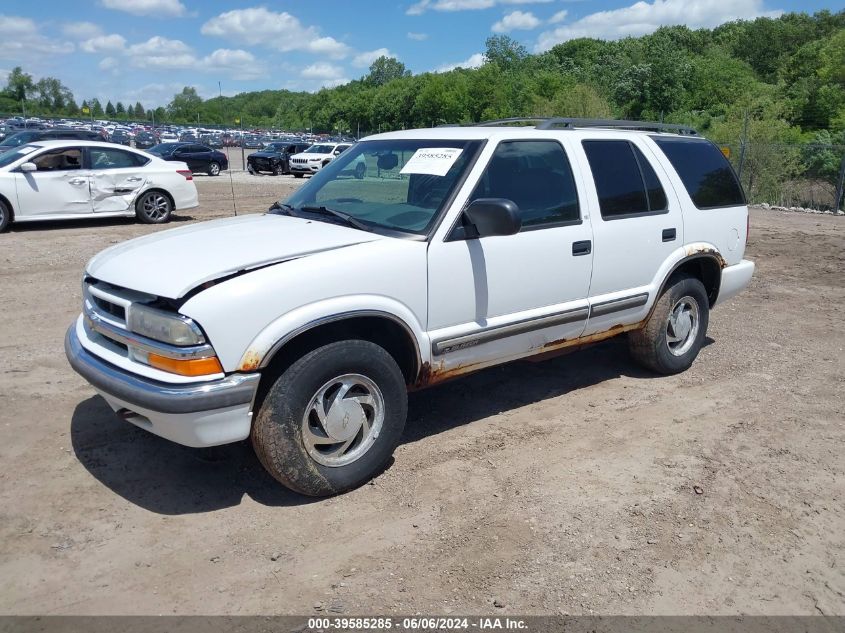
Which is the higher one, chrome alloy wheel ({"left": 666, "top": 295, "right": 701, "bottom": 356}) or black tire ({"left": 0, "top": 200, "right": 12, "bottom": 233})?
black tire ({"left": 0, "top": 200, "right": 12, "bottom": 233})

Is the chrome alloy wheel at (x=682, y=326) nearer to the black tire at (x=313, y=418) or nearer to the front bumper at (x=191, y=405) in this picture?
the black tire at (x=313, y=418)

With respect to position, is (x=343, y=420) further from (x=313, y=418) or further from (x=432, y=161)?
(x=432, y=161)

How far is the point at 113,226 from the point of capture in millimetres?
13156

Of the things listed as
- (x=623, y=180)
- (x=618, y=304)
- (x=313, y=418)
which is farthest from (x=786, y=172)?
(x=313, y=418)

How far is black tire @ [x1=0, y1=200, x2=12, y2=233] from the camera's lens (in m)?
11.9

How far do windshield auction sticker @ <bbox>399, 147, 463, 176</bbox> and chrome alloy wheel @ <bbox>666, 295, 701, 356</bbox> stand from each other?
7.88 feet

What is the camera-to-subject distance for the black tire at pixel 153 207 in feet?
43.7

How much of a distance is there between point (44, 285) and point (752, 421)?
764 cm

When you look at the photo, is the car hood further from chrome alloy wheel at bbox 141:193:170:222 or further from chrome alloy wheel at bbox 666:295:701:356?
chrome alloy wheel at bbox 141:193:170:222

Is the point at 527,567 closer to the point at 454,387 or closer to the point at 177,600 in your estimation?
the point at 177,600

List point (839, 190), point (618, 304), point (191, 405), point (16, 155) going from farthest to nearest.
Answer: point (839, 190), point (16, 155), point (618, 304), point (191, 405)

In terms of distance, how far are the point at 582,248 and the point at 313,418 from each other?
2.16 m

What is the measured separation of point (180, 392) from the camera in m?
3.26

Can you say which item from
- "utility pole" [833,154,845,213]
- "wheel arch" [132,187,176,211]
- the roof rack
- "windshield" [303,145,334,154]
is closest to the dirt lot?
the roof rack
